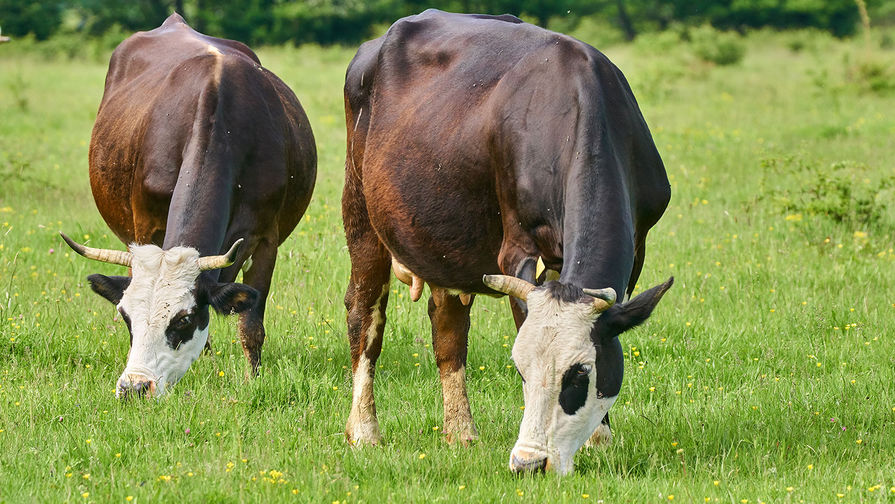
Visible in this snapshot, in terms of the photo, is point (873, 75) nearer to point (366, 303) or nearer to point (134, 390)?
point (366, 303)

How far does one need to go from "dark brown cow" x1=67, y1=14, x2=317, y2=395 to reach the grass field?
0.35 meters

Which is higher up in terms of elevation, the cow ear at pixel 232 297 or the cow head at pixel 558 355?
the cow head at pixel 558 355

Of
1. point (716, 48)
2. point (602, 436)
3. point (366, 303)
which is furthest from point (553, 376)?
point (716, 48)

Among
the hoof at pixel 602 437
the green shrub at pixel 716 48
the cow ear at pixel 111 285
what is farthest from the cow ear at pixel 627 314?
the green shrub at pixel 716 48

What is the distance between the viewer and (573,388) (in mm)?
4336

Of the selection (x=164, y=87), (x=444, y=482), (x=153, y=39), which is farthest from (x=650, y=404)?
(x=153, y=39)

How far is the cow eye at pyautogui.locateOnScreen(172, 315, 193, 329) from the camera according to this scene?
592 centimetres

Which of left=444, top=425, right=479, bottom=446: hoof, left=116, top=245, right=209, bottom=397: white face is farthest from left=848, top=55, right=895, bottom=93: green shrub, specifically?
left=116, top=245, right=209, bottom=397: white face

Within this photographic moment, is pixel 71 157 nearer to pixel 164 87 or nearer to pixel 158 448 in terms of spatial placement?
pixel 164 87

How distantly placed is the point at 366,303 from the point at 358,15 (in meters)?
43.8

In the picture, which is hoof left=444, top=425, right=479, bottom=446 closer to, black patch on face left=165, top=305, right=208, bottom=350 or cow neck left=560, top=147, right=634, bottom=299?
cow neck left=560, top=147, right=634, bottom=299

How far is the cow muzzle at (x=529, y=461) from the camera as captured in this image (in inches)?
169

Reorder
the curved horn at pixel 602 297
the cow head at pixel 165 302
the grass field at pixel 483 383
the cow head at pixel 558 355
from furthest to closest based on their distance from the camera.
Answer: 1. the cow head at pixel 165 302
2. the grass field at pixel 483 383
3. the cow head at pixel 558 355
4. the curved horn at pixel 602 297

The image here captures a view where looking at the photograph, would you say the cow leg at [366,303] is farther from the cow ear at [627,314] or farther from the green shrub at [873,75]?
the green shrub at [873,75]
